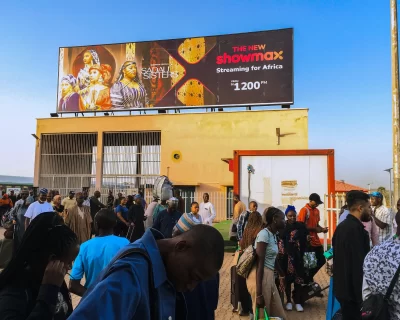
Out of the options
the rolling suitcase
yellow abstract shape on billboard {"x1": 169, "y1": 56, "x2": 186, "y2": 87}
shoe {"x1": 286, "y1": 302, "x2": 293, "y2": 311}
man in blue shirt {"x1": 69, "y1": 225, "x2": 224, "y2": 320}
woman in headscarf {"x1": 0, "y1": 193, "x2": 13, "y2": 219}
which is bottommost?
shoe {"x1": 286, "y1": 302, "x2": 293, "y2": 311}

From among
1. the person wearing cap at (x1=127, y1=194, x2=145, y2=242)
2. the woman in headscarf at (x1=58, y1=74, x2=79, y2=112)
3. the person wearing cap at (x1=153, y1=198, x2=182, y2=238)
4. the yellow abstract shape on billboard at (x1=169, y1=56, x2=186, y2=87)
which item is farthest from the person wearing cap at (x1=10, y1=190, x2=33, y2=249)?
the woman in headscarf at (x1=58, y1=74, x2=79, y2=112)

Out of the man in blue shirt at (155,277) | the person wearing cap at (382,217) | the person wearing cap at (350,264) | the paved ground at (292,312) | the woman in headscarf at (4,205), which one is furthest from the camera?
the woman in headscarf at (4,205)

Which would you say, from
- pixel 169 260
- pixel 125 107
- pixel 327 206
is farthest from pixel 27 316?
pixel 125 107

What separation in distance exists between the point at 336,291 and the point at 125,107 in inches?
1006

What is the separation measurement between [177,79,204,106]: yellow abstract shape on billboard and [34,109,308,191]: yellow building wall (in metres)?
→ 0.90

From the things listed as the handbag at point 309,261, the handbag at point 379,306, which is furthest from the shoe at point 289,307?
the handbag at point 379,306

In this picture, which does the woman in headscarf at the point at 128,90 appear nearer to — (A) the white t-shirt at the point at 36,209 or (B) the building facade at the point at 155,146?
(B) the building facade at the point at 155,146

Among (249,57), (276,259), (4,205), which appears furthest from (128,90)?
(276,259)

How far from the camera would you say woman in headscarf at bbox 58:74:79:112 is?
29.1 meters

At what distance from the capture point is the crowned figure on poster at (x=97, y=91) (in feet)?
93.2

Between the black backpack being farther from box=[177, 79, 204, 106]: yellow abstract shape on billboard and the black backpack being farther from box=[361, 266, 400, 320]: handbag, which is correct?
box=[177, 79, 204, 106]: yellow abstract shape on billboard

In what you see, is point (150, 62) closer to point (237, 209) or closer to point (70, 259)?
point (237, 209)

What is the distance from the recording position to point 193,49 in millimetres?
26844

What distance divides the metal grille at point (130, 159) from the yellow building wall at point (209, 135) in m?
0.93
